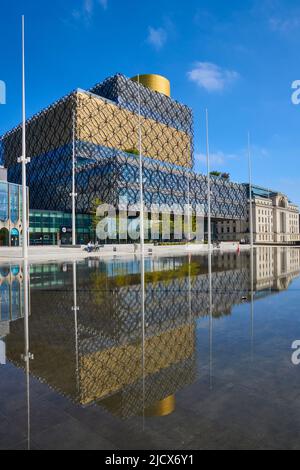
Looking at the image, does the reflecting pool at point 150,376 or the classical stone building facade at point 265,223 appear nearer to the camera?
the reflecting pool at point 150,376

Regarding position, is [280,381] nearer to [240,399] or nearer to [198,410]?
[240,399]

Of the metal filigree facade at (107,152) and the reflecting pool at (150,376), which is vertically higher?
the metal filigree facade at (107,152)

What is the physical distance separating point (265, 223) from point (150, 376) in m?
137

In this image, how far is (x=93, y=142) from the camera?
82.9 m

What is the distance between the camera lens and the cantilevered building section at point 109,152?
7356 cm

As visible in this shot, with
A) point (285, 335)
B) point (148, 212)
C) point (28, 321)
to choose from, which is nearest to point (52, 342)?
point (28, 321)

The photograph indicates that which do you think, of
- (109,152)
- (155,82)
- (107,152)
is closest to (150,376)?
(107,152)

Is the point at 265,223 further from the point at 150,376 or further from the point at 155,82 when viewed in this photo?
the point at 150,376

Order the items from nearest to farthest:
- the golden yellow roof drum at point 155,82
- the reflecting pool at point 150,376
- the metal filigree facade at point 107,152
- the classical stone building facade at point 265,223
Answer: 1. the reflecting pool at point 150,376
2. the metal filigree facade at point 107,152
3. the golden yellow roof drum at point 155,82
4. the classical stone building facade at point 265,223

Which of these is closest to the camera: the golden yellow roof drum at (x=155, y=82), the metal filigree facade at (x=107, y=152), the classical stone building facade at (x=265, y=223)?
the metal filigree facade at (x=107, y=152)

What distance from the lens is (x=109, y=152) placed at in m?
86.0

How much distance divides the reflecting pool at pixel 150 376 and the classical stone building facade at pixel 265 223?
118 meters

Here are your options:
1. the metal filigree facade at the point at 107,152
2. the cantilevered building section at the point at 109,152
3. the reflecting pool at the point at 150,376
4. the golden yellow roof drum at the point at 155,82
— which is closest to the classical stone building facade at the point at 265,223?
the cantilevered building section at the point at 109,152

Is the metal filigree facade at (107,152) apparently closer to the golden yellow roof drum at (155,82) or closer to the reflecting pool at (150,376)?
the golden yellow roof drum at (155,82)
